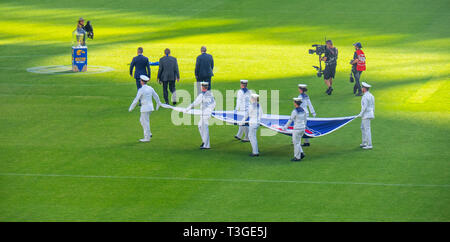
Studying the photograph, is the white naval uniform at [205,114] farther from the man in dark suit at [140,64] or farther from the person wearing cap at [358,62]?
the person wearing cap at [358,62]

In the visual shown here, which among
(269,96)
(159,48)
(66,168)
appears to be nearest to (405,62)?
(269,96)

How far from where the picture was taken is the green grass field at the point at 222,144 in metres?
17.0

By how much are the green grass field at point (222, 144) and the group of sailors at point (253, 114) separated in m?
0.42

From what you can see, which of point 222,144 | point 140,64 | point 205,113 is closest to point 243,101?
point 205,113

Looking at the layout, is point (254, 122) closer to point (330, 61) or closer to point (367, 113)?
point (367, 113)

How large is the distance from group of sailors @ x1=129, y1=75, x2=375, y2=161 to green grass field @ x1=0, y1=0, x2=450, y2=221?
1.37ft

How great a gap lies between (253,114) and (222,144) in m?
1.96

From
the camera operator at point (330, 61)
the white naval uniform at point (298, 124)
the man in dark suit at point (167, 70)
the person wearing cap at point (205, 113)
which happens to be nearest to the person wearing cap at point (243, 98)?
the person wearing cap at point (205, 113)

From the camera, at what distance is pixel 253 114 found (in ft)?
69.4

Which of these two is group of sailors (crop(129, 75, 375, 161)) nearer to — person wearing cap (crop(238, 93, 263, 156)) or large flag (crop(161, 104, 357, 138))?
person wearing cap (crop(238, 93, 263, 156))

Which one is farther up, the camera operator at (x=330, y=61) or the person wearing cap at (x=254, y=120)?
the camera operator at (x=330, y=61)

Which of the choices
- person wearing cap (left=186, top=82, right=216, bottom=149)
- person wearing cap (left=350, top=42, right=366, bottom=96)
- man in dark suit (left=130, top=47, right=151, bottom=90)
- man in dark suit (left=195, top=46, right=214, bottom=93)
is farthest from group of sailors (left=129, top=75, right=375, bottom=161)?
person wearing cap (left=350, top=42, right=366, bottom=96)

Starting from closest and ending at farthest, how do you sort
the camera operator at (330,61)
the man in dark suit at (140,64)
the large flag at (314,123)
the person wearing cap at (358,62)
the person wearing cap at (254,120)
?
the person wearing cap at (254,120) < the large flag at (314,123) < the man in dark suit at (140,64) < the person wearing cap at (358,62) < the camera operator at (330,61)

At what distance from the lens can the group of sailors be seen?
67.3 feet
